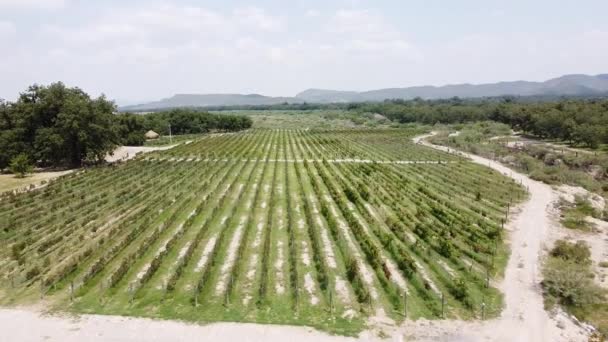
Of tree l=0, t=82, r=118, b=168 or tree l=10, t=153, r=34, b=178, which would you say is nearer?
tree l=10, t=153, r=34, b=178

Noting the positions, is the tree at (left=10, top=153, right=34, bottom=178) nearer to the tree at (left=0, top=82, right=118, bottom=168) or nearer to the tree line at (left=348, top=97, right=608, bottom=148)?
the tree at (left=0, top=82, right=118, bottom=168)

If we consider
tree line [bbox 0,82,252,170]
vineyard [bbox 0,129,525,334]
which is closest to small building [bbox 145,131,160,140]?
tree line [bbox 0,82,252,170]

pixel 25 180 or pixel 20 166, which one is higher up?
pixel 20 166

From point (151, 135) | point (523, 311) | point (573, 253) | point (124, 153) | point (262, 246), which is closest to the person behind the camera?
point (523, 311)

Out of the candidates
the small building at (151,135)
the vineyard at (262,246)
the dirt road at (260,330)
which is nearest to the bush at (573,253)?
the vineyard at (262,246)

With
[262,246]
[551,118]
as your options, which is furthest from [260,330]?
[551,118]

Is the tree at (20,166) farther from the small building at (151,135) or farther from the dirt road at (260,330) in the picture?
the small building at (151,135)

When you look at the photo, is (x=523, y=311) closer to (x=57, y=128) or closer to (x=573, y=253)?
(x=573, y=253)
